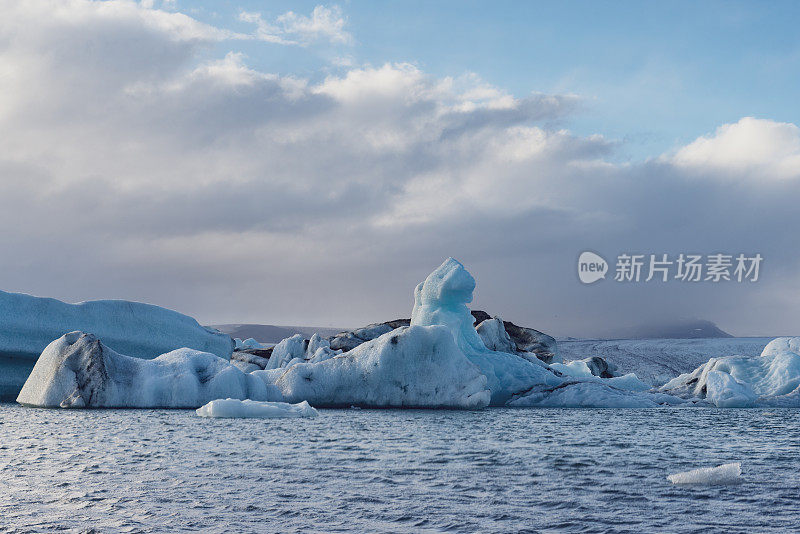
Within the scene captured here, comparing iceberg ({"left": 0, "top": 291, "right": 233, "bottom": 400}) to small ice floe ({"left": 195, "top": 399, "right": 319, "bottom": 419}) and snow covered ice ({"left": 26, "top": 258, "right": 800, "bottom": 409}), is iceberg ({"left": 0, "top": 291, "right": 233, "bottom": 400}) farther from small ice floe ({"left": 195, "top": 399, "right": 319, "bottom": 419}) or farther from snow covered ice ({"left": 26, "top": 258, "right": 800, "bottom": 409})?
small ice floe ({"left": 195, "top": 399, "right": 319, "bottom": 419})

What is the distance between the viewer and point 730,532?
6.28 meters

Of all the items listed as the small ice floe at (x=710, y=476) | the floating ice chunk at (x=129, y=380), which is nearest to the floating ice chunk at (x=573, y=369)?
the floating ice chunk at (x=129, y=380)

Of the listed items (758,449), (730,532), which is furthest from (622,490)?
(758,449)

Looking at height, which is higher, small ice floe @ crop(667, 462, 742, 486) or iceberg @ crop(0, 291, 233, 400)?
iceberg @ crop(0, 291, 233, 400)

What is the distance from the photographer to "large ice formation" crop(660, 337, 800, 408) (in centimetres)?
2494

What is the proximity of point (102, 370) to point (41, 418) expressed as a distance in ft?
10.7

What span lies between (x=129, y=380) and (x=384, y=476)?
13486mm

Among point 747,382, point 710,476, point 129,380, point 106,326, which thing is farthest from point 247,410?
point 747,382

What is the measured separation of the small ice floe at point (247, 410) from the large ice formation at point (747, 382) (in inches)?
568

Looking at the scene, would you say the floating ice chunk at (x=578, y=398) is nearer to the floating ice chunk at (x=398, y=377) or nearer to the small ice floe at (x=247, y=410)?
the floating ice chunk at (x=398, y=377)

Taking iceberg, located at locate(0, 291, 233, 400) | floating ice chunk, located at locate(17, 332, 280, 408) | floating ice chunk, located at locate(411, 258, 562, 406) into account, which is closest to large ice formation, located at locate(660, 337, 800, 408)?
floating ice chunk, located at locate(411, 258, 562, 406)

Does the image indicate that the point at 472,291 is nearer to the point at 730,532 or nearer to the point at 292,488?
the point at 292,488

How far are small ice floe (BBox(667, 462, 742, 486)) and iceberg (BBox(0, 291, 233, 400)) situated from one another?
69.7ft

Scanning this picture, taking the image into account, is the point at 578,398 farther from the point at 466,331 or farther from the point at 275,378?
the point at 275,378
